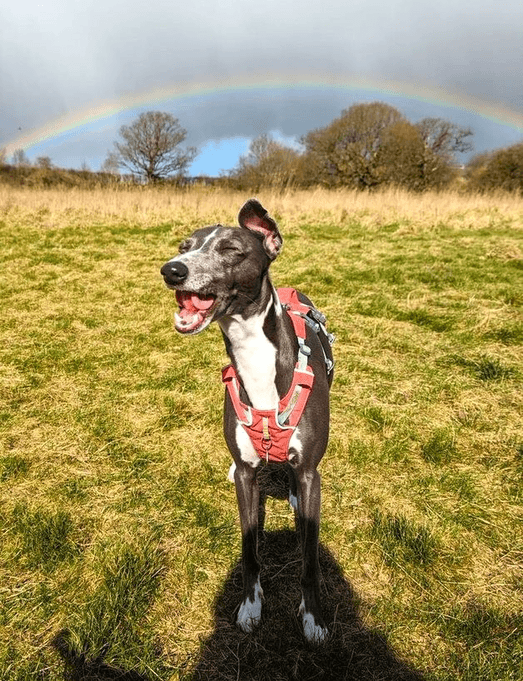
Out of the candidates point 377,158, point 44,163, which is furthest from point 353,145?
point 44,163

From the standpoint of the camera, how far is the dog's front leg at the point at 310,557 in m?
2.35

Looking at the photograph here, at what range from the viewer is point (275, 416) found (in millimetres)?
2342

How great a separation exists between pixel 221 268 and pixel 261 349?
0.51 m

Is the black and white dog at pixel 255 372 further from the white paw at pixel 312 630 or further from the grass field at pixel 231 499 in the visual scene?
the grass field at pixel 231 499

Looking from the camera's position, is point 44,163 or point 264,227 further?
point 44,163

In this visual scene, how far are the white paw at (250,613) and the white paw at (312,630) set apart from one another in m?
0.28

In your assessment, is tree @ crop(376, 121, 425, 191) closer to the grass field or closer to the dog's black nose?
the grass field

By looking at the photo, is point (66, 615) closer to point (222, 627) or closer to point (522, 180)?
point (222, 627)

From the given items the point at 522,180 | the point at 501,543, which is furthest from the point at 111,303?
the point at 522,180

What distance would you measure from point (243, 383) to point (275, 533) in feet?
4.67

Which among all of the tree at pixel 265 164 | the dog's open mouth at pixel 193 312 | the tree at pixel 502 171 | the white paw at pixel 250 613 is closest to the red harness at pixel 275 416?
the dog's open mouth at pixel 193 312

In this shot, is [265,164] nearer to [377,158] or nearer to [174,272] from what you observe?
[377,158]

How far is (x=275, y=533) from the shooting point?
3.08m

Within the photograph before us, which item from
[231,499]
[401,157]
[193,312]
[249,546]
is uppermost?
[401,157]
